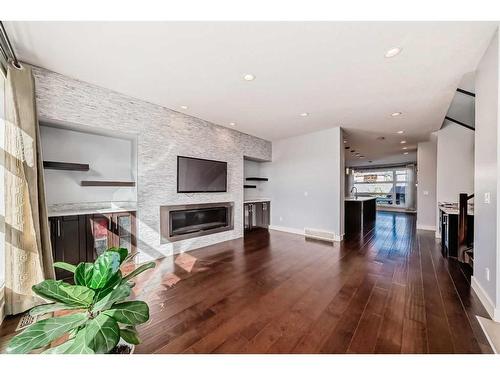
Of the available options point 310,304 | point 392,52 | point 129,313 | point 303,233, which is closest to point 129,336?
point 129,313

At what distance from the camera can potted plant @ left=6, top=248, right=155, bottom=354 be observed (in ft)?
2.55

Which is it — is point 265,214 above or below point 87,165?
below

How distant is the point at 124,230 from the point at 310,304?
2921 millimetres

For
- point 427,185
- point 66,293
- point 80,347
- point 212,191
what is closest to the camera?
point 80,347

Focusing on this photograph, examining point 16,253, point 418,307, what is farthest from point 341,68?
point 16,253

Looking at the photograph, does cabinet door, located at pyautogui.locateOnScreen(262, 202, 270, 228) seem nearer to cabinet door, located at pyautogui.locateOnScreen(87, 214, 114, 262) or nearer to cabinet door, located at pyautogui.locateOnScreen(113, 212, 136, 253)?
cabinet door, located at pyautogui.locateOnScreen(113, 212, 136, 253)

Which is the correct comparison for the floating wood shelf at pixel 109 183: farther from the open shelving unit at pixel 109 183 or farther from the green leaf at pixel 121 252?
the green leaf at pixel 121 252

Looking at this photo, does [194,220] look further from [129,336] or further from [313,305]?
[129,336]

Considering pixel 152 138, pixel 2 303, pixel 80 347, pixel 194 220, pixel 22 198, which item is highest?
pixel 152 138

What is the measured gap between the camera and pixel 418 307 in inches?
83.1

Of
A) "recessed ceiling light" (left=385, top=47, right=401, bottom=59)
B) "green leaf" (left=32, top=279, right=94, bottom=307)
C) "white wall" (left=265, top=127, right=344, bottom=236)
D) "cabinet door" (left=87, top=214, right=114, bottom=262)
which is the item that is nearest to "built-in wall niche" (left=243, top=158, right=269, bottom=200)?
"white wall" (left=265, top=127, right=344, bottom=236)

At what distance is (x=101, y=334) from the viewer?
0.80 m

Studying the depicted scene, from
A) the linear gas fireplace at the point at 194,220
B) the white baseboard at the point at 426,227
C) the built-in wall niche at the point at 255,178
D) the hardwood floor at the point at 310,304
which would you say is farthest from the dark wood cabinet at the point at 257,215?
the white baseboard at the point at 426,227

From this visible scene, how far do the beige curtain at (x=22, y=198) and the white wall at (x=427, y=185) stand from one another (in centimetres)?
842
